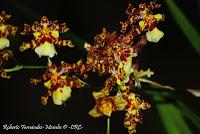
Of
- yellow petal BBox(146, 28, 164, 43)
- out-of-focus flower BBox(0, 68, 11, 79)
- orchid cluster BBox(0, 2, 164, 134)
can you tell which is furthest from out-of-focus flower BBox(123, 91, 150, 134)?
out-of-focus flower BBox(0, 68, 11, 79)

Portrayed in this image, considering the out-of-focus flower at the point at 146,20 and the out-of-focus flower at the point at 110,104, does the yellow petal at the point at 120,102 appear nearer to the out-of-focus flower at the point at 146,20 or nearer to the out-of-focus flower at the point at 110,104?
the out-of-focus flower at the point at 110,104

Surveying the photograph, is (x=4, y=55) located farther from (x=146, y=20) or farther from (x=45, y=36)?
(x=146, y=20)

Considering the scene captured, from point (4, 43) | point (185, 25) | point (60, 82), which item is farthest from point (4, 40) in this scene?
point (185, 25)

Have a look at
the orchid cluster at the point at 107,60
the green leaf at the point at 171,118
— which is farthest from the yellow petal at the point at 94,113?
the green leaf at the point at 171,118

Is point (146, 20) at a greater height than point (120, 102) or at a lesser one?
greater

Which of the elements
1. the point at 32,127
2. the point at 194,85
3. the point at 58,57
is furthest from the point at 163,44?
the point at 32,127

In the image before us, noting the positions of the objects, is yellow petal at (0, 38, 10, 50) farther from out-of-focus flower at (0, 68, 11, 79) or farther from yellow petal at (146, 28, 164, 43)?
yellow petal at (146, 28, 164, 43)

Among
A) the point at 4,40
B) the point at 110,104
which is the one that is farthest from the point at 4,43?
the point at 110,104
